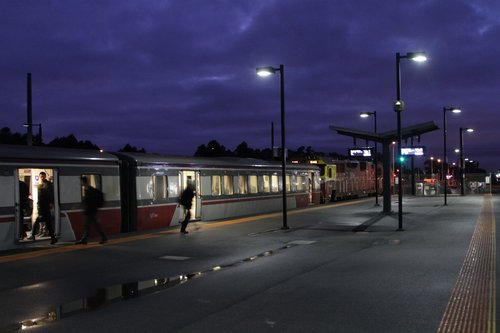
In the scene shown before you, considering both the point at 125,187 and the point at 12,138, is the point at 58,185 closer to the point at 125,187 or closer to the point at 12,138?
the point at 125,187

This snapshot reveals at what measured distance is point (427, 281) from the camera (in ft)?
31.3

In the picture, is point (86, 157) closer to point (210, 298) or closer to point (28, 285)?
point (28, 285)

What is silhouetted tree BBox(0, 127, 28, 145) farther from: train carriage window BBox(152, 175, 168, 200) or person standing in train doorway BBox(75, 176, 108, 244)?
person standing in train doorway BBox(75, 176, 108, 244)

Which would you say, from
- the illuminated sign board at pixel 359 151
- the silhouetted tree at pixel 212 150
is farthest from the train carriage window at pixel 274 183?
the silhouetted tree at pixel 212 150

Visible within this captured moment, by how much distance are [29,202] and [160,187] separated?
518cm

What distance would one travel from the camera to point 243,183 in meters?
25.5

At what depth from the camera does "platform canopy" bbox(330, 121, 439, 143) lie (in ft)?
86.8

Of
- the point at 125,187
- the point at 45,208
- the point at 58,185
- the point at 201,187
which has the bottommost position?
the point at 45,208

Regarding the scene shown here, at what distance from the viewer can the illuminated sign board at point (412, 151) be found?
34.9 metres

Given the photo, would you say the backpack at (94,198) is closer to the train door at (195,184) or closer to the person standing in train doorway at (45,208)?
the person standing in train doorway at (45,208)

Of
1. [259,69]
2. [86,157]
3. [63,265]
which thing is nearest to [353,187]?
[259,69]

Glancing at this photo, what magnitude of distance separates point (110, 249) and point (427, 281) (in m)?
8.20

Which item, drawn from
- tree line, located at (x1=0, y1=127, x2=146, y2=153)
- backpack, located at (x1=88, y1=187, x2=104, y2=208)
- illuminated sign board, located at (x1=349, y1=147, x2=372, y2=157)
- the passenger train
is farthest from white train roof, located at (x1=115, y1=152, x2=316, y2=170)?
tree line, located at (x1=0, y1=127, x2=146, y2=153)

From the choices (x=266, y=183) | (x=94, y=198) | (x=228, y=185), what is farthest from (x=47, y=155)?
(x=266, y=183)
